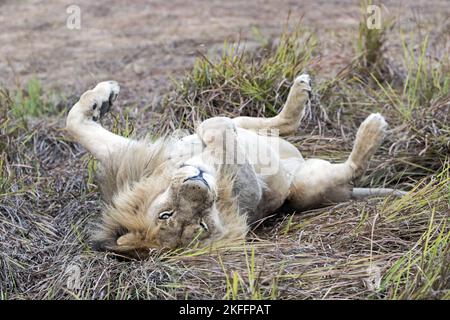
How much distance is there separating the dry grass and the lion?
0.34 ft

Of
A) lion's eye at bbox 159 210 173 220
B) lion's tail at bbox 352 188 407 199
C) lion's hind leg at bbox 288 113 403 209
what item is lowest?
lion's tail at bbox 352 188 407 199

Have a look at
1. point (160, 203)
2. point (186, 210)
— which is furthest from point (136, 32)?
point (186, 210)

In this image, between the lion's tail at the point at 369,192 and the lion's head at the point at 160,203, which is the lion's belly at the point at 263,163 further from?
the lion's tail at the point at 369,192

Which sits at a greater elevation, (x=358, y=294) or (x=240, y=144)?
(x=240, y=144)

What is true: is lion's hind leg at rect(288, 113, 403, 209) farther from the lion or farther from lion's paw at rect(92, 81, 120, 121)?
lion's paw at rect(92, 81, 120, 121)

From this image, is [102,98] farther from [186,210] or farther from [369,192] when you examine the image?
[369,192]

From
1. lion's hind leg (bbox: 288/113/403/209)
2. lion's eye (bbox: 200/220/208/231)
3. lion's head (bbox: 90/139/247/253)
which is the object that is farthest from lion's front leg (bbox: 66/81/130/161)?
lion's hind leg (bbox: 288/113/403/209)

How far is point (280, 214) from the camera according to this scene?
14.8ft

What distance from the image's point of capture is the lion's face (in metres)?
3.64

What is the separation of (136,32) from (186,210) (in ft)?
14.5

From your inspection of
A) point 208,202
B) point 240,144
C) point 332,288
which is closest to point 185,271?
point 208,202

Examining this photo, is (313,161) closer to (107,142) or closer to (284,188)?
(284,188)

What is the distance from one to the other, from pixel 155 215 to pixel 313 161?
1.14m

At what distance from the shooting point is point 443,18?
7.48m
